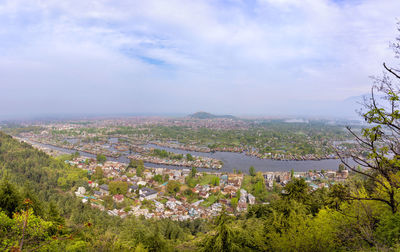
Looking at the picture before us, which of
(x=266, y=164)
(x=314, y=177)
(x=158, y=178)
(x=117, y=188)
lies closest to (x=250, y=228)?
(x=117, y=188)

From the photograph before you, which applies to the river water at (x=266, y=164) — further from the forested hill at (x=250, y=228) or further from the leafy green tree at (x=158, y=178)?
the forested hill at (x=250, y=228)

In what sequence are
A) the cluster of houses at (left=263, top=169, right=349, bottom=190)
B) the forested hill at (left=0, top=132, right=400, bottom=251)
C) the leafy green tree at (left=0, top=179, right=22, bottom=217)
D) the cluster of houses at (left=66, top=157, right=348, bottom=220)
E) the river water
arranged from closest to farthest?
the forested hill at (left=0, top=132, right=400, bottom=251), the leafy green tree at (left=0, top=179, right=22, bottom=217), the cluster of houses at (left=66, top=157, right=348, bottom=220), the cluster of houses at (left=263, top=169, right=349, bottom=190), the river water

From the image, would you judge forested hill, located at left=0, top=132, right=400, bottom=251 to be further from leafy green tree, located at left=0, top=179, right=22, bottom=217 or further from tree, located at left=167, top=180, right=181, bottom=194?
tree, located at left=167, top=180, right=181, bottom=194

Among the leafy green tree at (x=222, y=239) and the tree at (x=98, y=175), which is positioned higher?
the leafy green tree at (x=222, y=239)

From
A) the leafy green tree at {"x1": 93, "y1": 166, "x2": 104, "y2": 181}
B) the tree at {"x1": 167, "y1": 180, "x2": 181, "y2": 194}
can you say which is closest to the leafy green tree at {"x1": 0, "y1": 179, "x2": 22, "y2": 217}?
the tree at {"x1": 167, "y1": 180, "x2": 181, "y2": 194}

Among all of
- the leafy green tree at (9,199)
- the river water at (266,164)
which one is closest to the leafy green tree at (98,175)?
the river water at (266,164)

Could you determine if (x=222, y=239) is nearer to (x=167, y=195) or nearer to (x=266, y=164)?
(x=167, y=195)

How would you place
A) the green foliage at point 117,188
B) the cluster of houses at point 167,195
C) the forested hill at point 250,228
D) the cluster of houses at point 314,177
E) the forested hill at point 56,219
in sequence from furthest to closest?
the cluster of houses at point 314,177, the green foliage at point 117,188, the cluster of houses at point 167,195, the forested hill at point 56,219, the forested hill at point 250,228

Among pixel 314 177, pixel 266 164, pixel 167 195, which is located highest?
pixel 314 177

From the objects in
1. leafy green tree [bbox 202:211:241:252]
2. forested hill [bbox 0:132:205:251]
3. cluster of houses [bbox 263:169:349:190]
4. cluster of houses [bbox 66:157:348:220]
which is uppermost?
leafy green tree [bbox 202:211:241:252]

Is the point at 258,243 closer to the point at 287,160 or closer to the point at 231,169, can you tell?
the point at 231,169

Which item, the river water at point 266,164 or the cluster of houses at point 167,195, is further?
the river water at point 266,164
